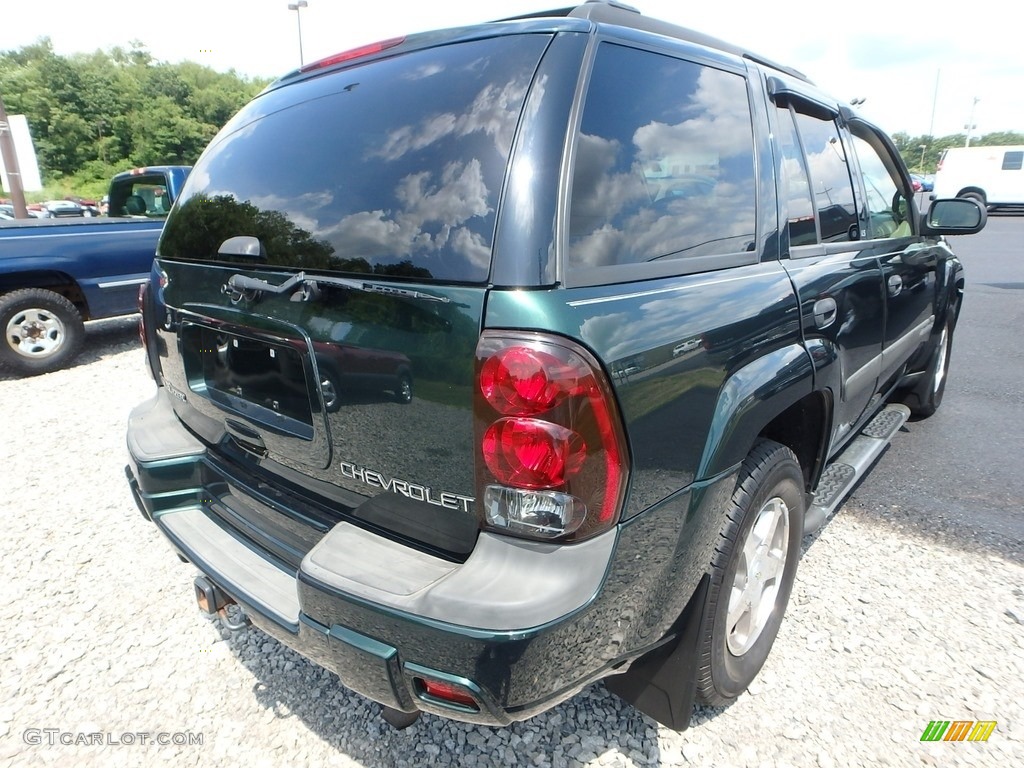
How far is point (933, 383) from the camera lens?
173 inches

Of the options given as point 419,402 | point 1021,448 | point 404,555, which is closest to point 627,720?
point 404,555

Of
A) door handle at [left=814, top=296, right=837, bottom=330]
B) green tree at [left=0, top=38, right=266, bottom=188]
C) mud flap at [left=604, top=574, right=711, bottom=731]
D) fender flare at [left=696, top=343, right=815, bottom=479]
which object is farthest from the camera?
green tree at [left=0, top=38, right=266, bottom=188]

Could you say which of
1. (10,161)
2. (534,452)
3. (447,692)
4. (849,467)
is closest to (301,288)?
(534,452)

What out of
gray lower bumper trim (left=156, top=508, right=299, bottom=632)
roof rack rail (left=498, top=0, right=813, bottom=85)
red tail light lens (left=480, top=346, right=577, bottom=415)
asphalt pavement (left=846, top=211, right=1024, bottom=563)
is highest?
roof rack rail (left=498, top=0, right=813, bottom=85)

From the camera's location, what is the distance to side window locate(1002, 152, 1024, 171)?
24656 millimetres

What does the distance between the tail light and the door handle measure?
114 cm

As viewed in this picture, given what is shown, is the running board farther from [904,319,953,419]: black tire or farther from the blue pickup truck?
the blue pickup truck

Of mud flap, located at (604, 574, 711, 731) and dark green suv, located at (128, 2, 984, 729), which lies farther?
mud flap, located at (604, 574, 711, 731)

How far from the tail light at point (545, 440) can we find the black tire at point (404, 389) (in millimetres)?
186

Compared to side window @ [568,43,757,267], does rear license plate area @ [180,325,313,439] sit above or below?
below

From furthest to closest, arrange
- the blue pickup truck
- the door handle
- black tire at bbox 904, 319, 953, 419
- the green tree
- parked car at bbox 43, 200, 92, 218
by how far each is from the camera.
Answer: the green tree
parked car at bbox 43, 200, 92, 218
the blue pickup truck
black tire at bbox 904, 319, 953, 419
the door handle

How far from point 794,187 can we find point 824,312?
458 millimetres

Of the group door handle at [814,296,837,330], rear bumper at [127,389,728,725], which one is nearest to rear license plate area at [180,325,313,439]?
rear bumper at [127,389,728,725]

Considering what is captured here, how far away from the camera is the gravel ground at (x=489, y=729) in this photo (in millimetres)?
1923
